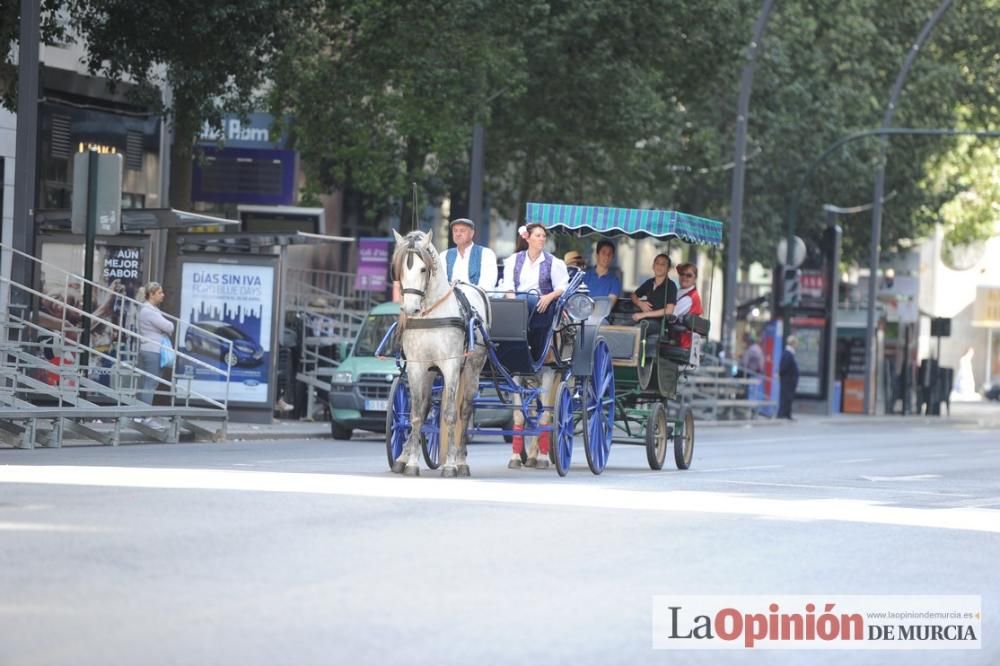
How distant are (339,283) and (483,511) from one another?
32366 mm

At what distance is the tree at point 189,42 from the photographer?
96.0 feet

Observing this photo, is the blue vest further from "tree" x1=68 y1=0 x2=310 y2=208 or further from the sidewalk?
"tree" x1=68 y1=0 x2=310 y2=208

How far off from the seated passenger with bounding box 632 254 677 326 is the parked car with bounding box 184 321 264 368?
9.71 metres

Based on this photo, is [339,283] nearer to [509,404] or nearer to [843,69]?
[843,69]

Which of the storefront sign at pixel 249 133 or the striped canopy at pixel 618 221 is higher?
the storefront sign at pixel 249 133

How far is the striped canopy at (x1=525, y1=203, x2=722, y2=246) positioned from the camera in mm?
20922

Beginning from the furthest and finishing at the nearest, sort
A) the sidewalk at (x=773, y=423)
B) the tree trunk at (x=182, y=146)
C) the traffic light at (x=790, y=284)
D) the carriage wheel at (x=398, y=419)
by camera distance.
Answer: the traffic light at (x=790, y=284) → the tree trunk at (x=182, y=146) → the sidewalk at (x=773, y=423) → the carriage wheel at (x=398, y=419)

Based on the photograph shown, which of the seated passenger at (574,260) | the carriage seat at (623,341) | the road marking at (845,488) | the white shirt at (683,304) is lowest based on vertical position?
the road marking at (845,488)

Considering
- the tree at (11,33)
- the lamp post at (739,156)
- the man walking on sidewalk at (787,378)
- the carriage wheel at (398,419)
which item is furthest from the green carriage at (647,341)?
the man walking on sidewalk at (787,378)

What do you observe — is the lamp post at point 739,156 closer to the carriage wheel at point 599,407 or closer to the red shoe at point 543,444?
the red shoe at point 543,444

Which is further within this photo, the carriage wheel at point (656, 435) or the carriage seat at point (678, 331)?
the carriage seat at point (678, 331)

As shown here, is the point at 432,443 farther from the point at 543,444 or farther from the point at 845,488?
the point at 845,488

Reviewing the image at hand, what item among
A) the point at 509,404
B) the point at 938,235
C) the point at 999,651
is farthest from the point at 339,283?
the point at 938,235

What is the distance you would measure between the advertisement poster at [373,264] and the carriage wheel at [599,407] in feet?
60.4
